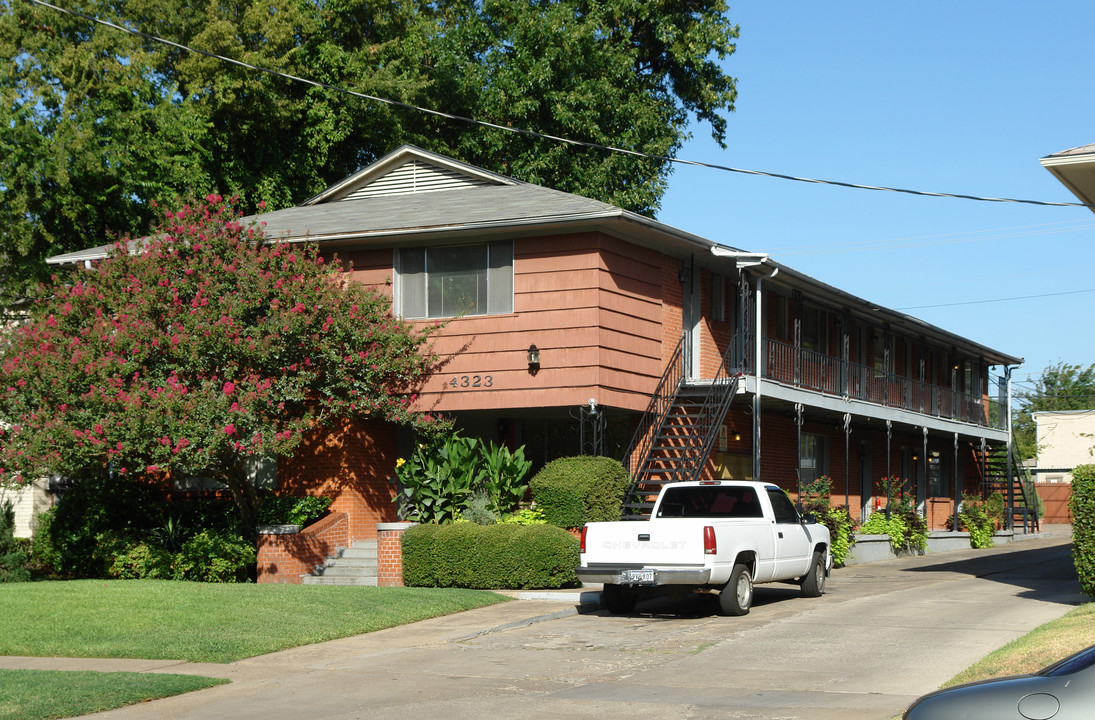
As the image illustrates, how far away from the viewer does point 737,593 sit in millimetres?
16297

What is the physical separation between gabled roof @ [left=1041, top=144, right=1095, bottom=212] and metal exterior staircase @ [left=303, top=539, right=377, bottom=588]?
12.2m

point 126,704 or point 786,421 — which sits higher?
point 786,421

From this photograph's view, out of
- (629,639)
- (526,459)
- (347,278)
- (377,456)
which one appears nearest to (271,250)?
(347,278)

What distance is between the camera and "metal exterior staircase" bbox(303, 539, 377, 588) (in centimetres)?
2127

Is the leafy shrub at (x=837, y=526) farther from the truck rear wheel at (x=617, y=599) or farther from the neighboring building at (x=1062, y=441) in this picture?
the neighboring building at (x=1062, y=441)

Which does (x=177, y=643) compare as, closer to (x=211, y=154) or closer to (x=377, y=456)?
(x=377, y=456)

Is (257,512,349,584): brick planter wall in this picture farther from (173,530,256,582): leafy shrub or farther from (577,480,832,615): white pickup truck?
(577,480,832,615): white pickup truck

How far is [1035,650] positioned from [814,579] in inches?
294

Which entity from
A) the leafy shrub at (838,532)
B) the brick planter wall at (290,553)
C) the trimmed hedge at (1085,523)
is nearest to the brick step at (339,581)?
the brick planter wall at (290,553)

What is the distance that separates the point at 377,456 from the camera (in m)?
23.9

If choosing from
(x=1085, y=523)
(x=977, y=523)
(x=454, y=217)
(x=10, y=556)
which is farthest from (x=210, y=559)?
(x=977, y=523)

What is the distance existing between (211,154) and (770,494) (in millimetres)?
22649

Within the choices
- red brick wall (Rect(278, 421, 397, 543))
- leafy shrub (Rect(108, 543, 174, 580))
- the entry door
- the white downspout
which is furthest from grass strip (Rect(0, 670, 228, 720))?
the entry door

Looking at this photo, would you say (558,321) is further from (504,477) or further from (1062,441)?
(1062,441)
